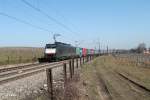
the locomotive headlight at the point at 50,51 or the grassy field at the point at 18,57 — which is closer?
the grassy field at the point at 18,57

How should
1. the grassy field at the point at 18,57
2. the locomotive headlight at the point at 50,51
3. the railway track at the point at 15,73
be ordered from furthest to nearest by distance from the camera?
the locomotive headlight at the point at 50,51, the grassy field at the point at 18,57, the railway track at the point at 15,73

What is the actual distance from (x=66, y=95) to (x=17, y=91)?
143 inches

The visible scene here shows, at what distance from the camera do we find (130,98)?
14.1 metres

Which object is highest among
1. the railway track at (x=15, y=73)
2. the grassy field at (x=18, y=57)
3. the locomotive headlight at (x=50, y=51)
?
the locomotive headlight at (x=50, y=51)

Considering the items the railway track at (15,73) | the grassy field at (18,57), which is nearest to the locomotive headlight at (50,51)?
the grassy field at (18,57)

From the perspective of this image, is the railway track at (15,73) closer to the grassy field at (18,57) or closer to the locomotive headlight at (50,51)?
the grassy field at (18,57)

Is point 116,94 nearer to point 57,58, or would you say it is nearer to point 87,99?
point 87,99

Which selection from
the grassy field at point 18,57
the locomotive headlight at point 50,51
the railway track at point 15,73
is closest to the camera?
the railway track at point 15,73

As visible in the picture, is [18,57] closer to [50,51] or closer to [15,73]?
[50,51]

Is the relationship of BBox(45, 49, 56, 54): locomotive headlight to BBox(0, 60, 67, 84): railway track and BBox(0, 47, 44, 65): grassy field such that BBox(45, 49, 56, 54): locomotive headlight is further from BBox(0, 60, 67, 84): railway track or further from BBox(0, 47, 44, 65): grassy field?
BBox(0, 60, 67, 84): railway track

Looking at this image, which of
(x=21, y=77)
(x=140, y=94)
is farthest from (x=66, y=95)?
(x=21, y=77)

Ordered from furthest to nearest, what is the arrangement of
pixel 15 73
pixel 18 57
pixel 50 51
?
pixel 18 57, pixel 50 51, pixel 15 73

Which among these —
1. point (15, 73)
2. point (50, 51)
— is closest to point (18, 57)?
point (50, 51)

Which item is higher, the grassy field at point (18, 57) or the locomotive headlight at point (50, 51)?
the locomotive headlight at point (50, 51)
